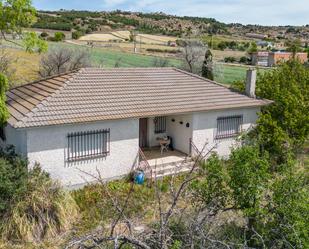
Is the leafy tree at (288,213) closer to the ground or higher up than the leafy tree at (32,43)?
closer to the ground

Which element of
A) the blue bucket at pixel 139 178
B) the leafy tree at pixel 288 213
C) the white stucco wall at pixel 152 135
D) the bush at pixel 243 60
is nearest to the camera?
the leafy tree at pixel 288 213

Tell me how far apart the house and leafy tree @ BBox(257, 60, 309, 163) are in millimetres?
981

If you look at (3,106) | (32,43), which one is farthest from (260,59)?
(3,106)

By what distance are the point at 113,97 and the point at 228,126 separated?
6.79 meters

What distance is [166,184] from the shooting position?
17484 millimetres

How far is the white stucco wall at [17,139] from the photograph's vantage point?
49.2 ft

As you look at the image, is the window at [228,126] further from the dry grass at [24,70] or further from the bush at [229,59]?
the bush at [229,59]

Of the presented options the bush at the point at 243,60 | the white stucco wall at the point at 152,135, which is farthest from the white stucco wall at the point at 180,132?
the bush at the point at 243,60

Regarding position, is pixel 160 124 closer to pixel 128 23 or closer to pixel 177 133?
pixel 177 133

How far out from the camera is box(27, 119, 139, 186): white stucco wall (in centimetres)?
1513

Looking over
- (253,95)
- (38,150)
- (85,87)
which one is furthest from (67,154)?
(253,95)

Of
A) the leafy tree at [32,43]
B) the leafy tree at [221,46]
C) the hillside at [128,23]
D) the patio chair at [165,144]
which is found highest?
the hillside at [128,23]

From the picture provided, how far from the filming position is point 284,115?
20.7 metres

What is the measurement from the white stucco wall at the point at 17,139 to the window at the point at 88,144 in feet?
5.96
